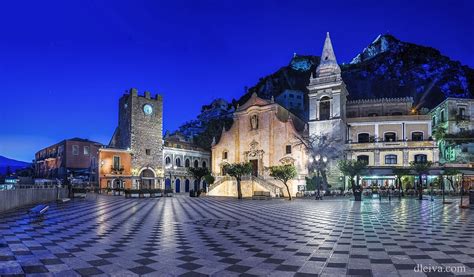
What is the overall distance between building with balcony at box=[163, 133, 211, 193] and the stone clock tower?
2311 millimetres

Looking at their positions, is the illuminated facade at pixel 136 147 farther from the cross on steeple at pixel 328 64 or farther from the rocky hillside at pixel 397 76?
the rocky hillside at pixel 397 76

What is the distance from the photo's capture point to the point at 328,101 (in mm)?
47250

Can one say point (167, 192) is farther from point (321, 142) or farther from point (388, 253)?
point (388, 253)

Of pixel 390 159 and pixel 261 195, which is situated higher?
pixel 390 159

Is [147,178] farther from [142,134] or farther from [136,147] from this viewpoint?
[142,134]

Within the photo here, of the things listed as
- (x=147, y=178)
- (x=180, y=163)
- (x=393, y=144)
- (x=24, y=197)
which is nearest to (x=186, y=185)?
(x=180, y=163)

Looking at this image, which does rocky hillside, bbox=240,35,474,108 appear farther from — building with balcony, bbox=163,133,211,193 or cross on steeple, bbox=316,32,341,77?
building with balcony, bbox=163,133,211,193

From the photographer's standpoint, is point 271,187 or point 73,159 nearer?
point 271,187

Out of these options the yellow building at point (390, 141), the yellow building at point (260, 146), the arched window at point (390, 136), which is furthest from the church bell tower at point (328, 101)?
the arched window at point (390, 136)

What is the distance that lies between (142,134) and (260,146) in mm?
17941

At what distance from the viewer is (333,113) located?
46.0m

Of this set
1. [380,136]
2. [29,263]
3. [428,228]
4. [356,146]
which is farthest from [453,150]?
[29,263]

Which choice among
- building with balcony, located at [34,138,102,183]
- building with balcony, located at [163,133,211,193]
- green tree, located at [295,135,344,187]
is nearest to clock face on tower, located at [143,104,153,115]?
building with balcony, located at [163,133,211,193]

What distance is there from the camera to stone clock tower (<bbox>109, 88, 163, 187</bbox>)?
52.2 meters
